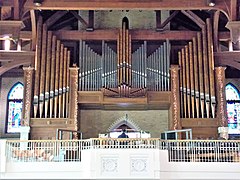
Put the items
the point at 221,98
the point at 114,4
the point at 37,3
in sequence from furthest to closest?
1. the point at 221,98
2. the point at 114,4
3. the point at 37,3

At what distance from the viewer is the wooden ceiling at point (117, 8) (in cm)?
1773

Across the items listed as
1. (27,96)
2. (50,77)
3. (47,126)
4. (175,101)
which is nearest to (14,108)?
(27,96)

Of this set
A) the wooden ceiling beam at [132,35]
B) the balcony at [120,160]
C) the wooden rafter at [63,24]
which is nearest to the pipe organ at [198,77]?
the wooden ceiling beam at [132,35]

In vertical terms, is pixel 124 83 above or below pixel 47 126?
above

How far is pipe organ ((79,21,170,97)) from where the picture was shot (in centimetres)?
1947

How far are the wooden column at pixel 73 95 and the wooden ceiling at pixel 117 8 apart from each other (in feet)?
6.00

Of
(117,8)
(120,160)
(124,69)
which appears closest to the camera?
(120,160)

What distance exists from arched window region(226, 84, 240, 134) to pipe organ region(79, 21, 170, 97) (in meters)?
4.40

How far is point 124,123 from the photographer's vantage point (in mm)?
21109

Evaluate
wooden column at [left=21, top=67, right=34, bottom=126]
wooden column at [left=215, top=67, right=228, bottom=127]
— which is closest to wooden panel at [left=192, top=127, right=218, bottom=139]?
wooden column at [left=215, top=67, right=228, bottom=127]

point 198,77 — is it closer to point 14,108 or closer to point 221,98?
point 221,98

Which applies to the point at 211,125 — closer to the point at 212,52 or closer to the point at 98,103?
the point at 212,52

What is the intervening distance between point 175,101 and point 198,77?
61.3 inches

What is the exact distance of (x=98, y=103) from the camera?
1955 cm
